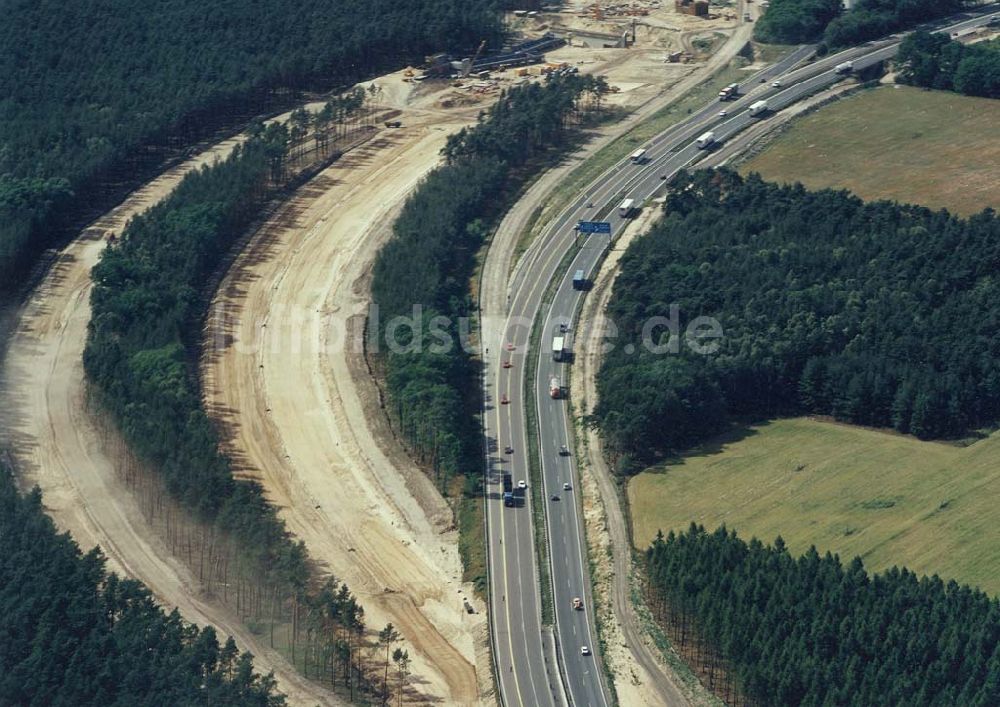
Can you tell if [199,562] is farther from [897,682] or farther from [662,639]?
[897,682]

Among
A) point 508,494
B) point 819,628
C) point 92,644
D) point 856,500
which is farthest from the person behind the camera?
point 508,494

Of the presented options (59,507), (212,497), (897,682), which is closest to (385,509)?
(212,497)

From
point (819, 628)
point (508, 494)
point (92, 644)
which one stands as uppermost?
point (508, 494)

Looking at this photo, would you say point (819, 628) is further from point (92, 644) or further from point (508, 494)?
point (92, 644)

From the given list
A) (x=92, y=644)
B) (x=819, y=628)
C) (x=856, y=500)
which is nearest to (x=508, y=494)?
(x=856, y=500)

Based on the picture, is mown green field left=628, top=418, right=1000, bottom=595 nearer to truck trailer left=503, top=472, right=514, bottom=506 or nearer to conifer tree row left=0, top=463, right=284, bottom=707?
truck trailer left=503, top=472, right=514, bottom=506

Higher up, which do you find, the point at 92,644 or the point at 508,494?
the point at 508,494

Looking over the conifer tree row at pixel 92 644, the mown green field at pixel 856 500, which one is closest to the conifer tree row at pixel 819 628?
the mown green field at pixel 856 500
